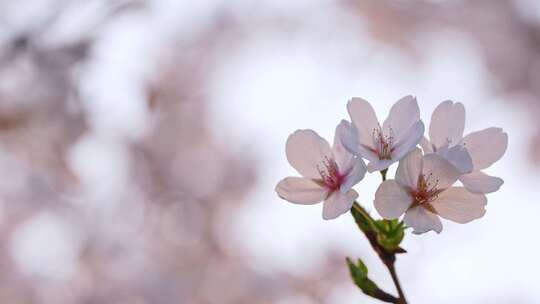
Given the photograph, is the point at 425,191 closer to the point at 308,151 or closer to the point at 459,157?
the point at 459,157

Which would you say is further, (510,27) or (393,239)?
(510,27)

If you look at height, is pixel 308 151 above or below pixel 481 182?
above

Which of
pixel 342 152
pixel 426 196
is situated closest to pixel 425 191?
pixel 426 196

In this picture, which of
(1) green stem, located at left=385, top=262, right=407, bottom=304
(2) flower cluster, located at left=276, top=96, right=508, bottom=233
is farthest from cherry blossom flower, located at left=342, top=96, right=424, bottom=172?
(1) green stem, located at left=385, top=262, right=407, bottom=304

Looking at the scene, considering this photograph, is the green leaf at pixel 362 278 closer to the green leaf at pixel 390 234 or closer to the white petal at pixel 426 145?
the green leaf at pixel 390 234

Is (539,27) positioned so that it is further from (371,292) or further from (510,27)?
(371,292)

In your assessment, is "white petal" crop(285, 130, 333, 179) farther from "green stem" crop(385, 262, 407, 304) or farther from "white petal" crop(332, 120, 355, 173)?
"green stem" crop(385, 262, 407, 304)

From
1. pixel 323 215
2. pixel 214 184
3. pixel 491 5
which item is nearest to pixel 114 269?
pixel 214 184
